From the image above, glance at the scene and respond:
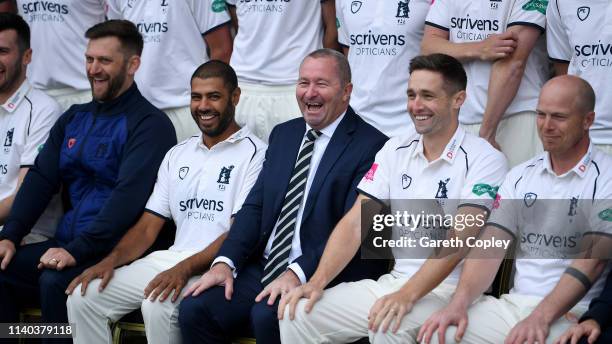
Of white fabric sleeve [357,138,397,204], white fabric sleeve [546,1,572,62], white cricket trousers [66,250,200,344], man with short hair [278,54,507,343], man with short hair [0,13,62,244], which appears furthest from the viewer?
man with short hair [0,13,62,244]

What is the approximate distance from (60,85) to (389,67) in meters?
2.45

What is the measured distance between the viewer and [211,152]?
583cm

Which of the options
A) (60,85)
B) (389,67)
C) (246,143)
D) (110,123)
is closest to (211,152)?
(246,143)

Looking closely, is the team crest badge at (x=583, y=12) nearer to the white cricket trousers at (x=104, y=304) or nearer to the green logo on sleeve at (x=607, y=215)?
the green logo on sleeve at (x=607, y=215)

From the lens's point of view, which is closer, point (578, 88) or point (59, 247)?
point (578, 88)

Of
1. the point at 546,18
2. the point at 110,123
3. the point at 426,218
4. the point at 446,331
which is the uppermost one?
the point at 546,18

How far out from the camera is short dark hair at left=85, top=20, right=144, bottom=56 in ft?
20.4

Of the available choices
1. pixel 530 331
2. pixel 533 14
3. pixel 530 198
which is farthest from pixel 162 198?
pixel 530 331

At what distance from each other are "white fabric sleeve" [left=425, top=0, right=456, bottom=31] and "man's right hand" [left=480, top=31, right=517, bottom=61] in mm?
281

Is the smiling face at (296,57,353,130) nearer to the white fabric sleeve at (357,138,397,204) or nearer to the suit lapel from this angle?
the suit lapel

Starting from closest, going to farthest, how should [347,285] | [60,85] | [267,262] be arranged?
[347,285]
[267,262]
[60,85]

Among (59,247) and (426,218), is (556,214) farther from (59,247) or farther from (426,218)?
(59,247)

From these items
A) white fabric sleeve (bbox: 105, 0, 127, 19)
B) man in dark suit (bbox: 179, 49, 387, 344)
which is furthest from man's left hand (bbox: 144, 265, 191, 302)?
white fabric sleeve (bbox: 105, 0, 127, 19)

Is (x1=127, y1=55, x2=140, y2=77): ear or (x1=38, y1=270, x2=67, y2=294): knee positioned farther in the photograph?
(x1=127, y1=55, x2=140, y2=77): ear
